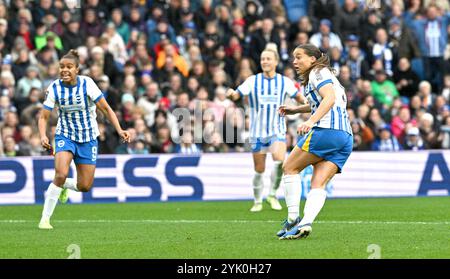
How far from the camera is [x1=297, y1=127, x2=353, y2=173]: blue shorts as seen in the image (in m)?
12.3

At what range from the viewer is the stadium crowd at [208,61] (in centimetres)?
2327

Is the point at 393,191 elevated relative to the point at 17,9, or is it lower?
lower

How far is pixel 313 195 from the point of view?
1242 centimetres

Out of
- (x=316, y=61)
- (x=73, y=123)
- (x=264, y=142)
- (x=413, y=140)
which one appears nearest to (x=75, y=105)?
(x=73, y=123)

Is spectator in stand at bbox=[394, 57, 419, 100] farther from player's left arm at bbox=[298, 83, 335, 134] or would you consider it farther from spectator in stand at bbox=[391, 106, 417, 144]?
player's left arm at bbox=[298, 83, 335, 134]

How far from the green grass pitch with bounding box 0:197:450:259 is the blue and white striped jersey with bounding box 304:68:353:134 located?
1289 millimetres

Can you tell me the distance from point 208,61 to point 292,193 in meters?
12.7

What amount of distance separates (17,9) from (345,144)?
14.2m

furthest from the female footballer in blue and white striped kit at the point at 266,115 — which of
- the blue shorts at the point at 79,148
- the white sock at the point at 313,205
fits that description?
the white sock at the point at 313,205

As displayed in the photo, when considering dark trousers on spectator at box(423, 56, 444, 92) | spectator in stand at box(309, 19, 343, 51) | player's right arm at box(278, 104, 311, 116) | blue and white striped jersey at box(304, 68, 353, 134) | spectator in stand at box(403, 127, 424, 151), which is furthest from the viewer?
dark trousers on spectator at box(423, 56, 444, 92)

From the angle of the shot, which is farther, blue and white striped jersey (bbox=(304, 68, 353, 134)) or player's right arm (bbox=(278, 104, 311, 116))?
player's right arm (bbox=(278, 104, 311, 116))

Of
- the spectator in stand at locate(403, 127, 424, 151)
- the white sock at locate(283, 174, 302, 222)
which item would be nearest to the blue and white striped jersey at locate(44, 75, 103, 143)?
the white sock at locate(283, 174, 302, 222)
